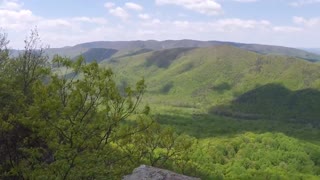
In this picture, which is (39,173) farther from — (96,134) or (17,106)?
(17,106)

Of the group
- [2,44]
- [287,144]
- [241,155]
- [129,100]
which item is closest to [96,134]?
[129,100]

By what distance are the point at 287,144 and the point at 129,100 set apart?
505 ft

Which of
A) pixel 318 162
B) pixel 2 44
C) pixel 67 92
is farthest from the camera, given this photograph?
pixel 318 162

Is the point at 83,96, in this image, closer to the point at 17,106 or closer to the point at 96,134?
the point at 96,134

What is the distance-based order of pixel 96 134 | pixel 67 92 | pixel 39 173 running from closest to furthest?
pixel 39 173 → pixel 96 134 → pixel 67 92

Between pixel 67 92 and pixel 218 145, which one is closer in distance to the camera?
pixel 67 92

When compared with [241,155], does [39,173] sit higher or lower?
higher

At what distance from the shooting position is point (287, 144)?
165375 millimetres

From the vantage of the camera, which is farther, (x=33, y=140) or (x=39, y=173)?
(x=33, y=140)

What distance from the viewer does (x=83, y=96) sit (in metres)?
23.6

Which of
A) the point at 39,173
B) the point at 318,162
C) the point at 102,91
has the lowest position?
the point at 318,162

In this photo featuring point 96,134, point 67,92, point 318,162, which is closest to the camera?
point 96,134

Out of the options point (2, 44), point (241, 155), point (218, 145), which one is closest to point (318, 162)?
point (241, 155)

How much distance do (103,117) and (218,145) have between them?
13989 centimetres
